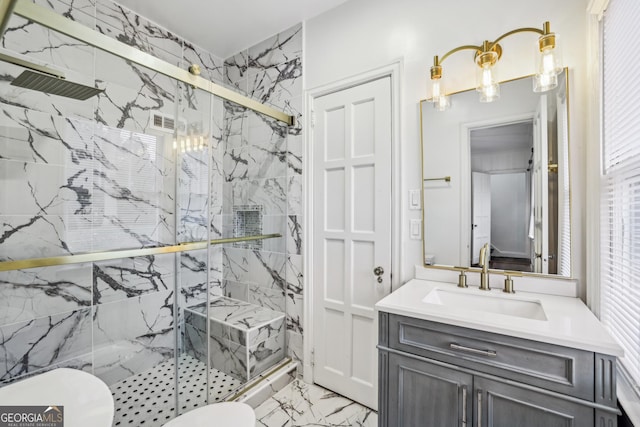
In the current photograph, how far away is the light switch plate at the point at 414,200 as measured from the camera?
1.75 meters

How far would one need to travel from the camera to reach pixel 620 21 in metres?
1.08

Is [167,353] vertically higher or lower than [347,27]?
lower

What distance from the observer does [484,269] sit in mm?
1502

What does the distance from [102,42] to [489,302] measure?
2154 mm

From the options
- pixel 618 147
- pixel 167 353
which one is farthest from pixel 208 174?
pixel 618 147

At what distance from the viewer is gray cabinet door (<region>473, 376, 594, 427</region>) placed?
94cm

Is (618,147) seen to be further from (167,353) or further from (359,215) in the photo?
(167,353)

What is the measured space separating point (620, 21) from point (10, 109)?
8.62 ft

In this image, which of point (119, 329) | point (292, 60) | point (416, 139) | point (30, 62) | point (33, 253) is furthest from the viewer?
point (292, 60)

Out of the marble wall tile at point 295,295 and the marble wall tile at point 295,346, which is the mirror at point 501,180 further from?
the marble wall tile at point 295,346

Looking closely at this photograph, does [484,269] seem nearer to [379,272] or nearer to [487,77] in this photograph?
[379,272]

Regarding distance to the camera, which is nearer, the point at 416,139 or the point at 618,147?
the point at 618,147

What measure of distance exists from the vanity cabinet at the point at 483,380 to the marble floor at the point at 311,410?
605 mm

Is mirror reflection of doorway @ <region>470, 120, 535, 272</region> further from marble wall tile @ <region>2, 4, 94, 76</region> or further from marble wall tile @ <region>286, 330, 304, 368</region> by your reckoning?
marble wall tile @ <region>2, 4, 94, 76</region>
